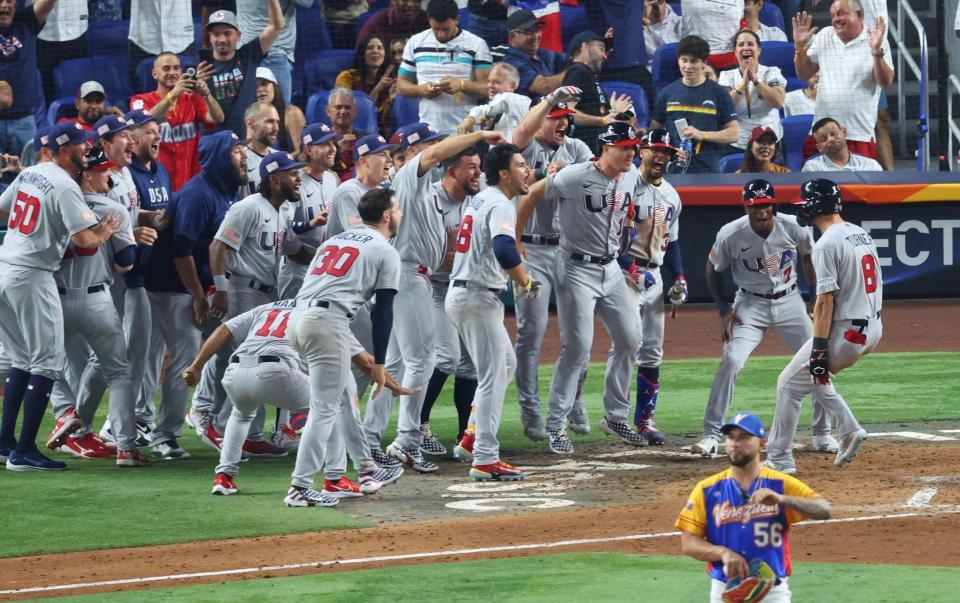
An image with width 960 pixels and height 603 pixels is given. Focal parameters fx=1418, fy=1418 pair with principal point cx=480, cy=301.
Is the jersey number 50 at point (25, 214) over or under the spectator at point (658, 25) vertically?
under

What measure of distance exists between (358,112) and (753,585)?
31.9 feet

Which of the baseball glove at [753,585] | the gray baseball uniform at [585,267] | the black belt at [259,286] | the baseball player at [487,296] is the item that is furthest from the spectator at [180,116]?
the baseball glove at [753,585]

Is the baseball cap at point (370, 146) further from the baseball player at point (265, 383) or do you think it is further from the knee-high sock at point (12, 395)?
the knee-high sock at point (12, 395)

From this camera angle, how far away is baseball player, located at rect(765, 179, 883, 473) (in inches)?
314

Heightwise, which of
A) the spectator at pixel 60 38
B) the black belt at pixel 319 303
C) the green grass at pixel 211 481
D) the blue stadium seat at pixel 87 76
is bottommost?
the green grass at pixel 211 481

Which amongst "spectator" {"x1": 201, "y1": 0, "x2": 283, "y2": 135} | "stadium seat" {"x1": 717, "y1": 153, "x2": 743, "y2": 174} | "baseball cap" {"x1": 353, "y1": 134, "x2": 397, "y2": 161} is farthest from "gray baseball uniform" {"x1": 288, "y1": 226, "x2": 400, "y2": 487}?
"stadium seat" {"x1": 717, "y1": 153, "x2": 743, "y2": 174}

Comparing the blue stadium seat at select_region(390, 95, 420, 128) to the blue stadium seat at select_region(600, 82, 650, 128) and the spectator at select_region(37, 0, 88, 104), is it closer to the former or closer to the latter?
the blue stadium seat at select_region(600, 82, 650, 128)

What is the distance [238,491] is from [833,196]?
12.4 feet

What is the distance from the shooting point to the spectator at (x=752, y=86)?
563 inches

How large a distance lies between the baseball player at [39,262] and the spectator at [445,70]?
524 centimetres

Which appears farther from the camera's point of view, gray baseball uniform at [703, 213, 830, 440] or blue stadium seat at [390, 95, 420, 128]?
blue stadium seat at [390, 95, 420, 128]

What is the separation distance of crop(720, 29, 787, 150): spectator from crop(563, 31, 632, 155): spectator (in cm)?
134

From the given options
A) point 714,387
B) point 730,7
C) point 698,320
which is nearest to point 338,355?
point 714,387

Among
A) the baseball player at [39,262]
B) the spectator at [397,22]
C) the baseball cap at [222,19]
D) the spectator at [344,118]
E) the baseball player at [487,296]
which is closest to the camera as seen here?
the baseball player at [487,296]
